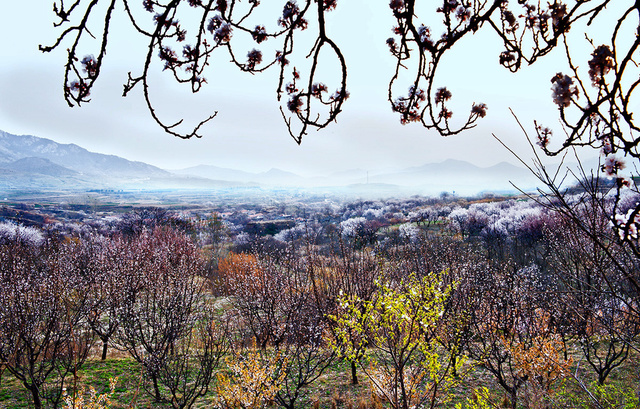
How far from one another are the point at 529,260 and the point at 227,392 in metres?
37.7

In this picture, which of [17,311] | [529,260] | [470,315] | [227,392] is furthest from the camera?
[529,260]

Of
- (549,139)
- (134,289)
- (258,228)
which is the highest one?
(549,139)

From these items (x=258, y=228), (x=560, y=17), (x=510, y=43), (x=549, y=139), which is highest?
(x=560, y=17)

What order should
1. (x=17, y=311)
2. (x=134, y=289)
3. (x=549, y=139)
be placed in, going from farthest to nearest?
(x=134, y=289) < (x=17, y=311) < (x=549, y=139)

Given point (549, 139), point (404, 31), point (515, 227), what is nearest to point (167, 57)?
point (404, 31)

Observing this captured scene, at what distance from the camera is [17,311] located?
8.02 meters

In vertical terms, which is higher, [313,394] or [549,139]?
[549,139]

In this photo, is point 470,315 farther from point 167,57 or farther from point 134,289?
point 134,289

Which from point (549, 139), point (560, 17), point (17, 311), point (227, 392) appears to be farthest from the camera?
point (17, 311)

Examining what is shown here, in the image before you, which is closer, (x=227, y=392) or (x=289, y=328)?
(x=227, y=392)

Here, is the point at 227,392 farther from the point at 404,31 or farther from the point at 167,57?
the point at 404,31

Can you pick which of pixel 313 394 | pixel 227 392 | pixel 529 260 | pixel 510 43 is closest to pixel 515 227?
pixel 529 260

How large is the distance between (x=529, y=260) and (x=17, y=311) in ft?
136

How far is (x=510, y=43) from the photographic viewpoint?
5.79ft
